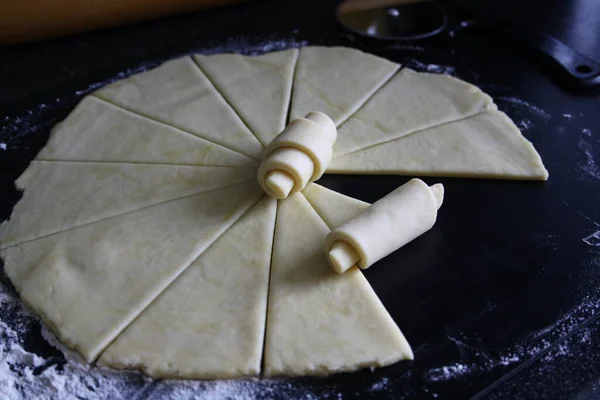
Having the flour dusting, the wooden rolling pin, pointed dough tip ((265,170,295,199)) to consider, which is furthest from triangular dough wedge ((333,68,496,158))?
the wooden rolling pin

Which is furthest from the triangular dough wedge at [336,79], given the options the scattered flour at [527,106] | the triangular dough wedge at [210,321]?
the triangular dough wedge at [210,321]

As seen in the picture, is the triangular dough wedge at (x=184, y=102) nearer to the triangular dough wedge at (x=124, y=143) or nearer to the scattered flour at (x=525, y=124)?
the triangular dough wedge at (x=124, y=143)

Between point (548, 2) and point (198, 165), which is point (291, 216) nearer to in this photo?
point (198, 165)

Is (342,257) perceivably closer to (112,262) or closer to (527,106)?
(112,262)

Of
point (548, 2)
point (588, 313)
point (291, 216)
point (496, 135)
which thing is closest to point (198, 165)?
point (291, 216)

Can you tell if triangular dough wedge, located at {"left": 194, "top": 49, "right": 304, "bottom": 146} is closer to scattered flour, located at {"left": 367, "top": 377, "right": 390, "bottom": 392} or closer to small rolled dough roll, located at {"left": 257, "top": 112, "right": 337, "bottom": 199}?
small rolled dough roll, located at {"left": 257, "top": 112, "right": 337, "bottom": 199}

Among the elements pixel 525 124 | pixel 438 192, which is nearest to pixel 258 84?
pixel 438 192
